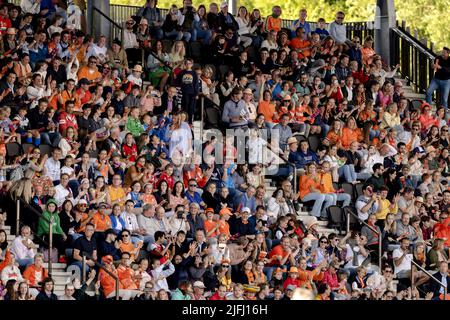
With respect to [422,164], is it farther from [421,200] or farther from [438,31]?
[438,31]

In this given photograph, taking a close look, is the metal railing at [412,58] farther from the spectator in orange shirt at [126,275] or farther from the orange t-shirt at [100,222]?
the spectator in orange shirt at [126,275]

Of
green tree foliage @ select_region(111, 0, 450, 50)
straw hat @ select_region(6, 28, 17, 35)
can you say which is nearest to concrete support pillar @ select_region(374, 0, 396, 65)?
straw hat @ select_region(6, 28, 17, 35)

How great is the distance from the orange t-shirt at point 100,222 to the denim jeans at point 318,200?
4.56 metres

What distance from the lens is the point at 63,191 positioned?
79.4ft

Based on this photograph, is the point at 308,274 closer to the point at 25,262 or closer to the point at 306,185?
the point at 306,185

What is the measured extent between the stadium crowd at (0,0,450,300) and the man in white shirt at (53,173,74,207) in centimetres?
2

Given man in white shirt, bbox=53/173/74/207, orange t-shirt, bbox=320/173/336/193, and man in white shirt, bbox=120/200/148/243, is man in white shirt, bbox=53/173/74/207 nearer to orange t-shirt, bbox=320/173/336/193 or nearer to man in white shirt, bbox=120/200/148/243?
man in white shirt, bbox=120/200/148/243

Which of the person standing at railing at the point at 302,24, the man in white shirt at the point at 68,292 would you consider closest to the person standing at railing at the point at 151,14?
the person standing at railing at the point at 302,24

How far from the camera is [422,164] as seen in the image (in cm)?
2983

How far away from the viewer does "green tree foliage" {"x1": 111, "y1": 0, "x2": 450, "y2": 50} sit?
52.8 meters

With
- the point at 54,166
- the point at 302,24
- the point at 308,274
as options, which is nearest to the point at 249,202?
the point at 308,274

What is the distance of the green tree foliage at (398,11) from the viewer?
52.8 meters
